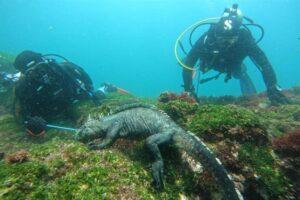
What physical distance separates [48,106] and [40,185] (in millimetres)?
7859

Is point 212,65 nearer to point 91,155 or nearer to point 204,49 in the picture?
point 204,49

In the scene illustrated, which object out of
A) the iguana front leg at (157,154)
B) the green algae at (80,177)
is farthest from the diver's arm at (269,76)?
the green algae at (80,177)

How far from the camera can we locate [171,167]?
15.7 feet

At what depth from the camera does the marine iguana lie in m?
4.37

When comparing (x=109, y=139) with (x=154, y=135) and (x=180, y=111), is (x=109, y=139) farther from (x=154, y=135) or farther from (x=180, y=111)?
(x=180, y=111)

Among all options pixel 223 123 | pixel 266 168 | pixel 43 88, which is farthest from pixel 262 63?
pixel 43 88

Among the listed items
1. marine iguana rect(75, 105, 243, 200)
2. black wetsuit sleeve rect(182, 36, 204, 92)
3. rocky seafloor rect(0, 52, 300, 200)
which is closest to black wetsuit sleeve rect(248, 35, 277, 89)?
black wetsuit sleeve rect(182, 36, 204, 92)

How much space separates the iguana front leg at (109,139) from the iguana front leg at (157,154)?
928 mm

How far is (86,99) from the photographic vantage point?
13297 mm

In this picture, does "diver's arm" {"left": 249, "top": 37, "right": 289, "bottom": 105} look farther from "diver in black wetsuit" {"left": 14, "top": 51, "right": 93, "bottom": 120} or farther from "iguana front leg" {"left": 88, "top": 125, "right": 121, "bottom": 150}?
"iguana front leg" {"left": 88, "top": 125, "right": 121, "bottom": 150}

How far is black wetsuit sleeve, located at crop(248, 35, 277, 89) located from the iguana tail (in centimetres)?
959

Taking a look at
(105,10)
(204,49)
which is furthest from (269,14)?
(204,49)

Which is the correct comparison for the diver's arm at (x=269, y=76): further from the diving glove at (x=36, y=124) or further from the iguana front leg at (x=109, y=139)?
the iguana front leg at (x=109, y=139)

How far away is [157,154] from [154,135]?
43 centimetres
